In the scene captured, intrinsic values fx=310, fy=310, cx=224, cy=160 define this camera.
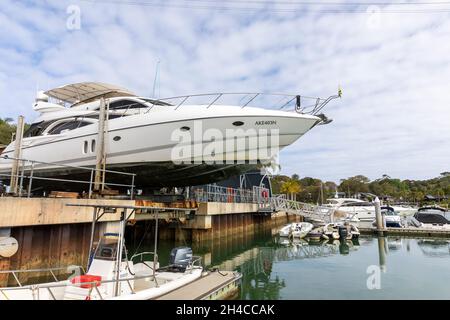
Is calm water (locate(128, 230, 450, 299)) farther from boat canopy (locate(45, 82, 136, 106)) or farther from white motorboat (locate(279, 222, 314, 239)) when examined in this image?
boat canopy (locate(45, 82, 136, 106))

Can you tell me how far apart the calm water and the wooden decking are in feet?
A: 4.04

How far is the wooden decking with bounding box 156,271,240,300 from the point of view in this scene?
613 centimetres

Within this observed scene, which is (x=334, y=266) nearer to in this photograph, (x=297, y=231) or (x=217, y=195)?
(x=297, y=231)

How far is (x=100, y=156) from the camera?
1152 centimetres

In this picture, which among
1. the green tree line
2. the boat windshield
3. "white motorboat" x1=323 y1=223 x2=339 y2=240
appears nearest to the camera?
the boat windshield

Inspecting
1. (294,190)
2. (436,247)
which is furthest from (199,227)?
(294,190)

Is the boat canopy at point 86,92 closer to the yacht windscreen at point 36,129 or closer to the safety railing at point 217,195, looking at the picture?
the yacht windscreen at point 36,129

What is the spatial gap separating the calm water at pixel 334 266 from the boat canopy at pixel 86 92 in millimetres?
7868

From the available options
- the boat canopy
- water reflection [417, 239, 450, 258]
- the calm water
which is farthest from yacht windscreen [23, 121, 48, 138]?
water reflection [417, 239, 450, 258]

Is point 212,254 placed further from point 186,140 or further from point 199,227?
point 186,140

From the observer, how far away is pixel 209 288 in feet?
22.2

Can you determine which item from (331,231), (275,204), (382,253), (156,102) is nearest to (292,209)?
(275,204)
